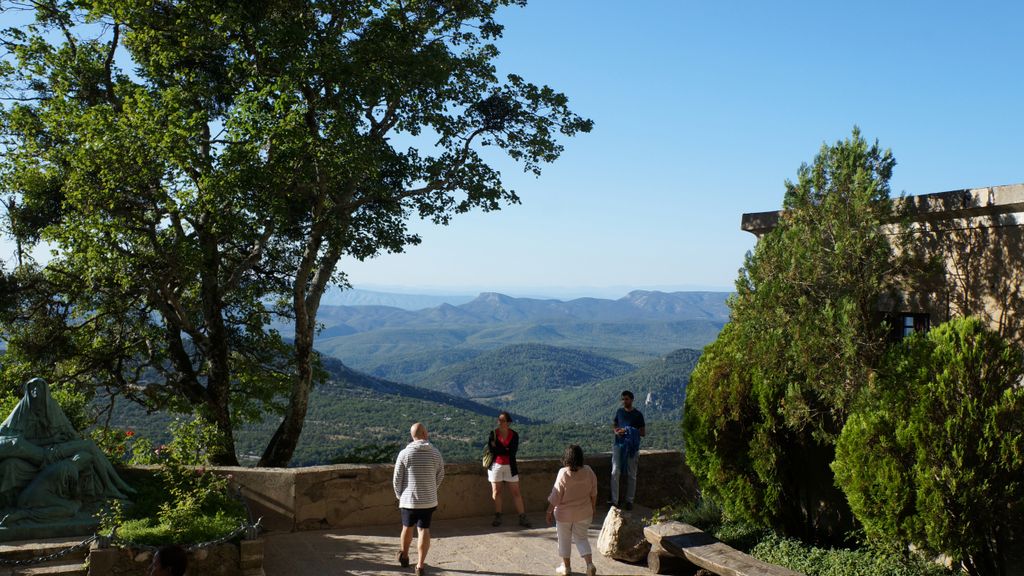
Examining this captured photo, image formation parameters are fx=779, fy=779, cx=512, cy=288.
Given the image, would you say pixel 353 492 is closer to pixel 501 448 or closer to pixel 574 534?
pixel 501 448

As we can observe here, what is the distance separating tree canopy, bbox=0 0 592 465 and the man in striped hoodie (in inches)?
219

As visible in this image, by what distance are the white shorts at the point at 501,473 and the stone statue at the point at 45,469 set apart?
14.5 feet

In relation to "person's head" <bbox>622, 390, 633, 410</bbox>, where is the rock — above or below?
below

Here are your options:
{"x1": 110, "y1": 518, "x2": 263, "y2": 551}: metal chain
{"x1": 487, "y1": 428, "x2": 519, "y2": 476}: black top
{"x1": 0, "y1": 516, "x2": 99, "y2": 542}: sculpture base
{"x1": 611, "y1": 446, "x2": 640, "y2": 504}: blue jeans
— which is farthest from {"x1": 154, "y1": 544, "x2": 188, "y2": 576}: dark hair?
{"x1": 611, "y1": 446, "x2": 640, "y2": 504}: blue jeans

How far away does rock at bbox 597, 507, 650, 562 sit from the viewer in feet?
29.1

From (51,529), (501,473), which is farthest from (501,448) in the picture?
(51,529)

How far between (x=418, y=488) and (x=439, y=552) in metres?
1.33

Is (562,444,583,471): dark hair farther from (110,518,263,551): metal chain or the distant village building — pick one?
the distant village building

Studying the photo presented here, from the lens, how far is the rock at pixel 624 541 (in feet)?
29.1

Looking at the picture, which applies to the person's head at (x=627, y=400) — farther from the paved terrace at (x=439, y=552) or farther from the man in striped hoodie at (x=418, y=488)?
the man in striped hoodie at (x=418, y=488)

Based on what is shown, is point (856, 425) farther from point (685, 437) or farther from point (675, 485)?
point (675, 485)

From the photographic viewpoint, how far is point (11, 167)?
1269cm

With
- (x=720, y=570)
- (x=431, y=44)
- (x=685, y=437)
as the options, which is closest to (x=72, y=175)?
(x=431, y=44)

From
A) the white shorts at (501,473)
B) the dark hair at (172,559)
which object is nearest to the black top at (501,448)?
the white shorts at (501,473)
